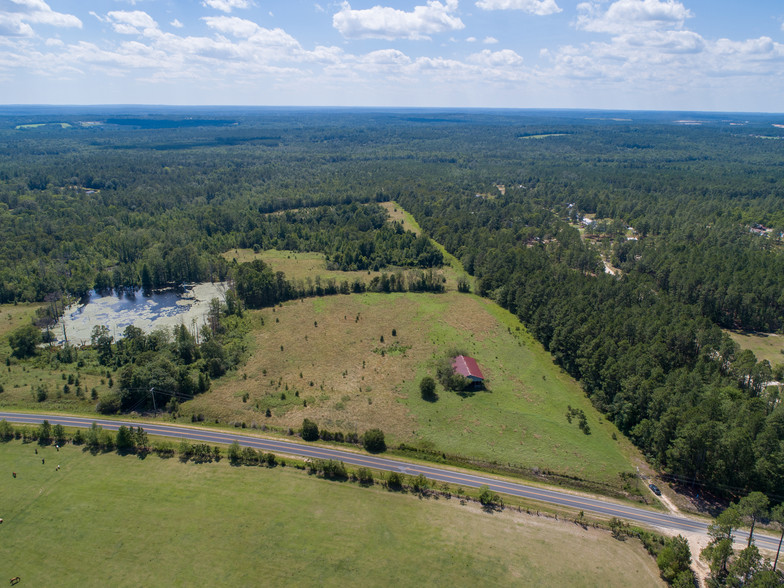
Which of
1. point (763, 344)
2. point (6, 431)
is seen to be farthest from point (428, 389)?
point (763, 344)

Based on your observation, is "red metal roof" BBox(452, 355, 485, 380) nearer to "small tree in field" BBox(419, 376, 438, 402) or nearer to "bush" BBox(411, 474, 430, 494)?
"small tree in field" BBox(419, 376, 438, 402)

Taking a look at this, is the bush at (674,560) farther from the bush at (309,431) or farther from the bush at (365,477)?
the bush at (309,431)

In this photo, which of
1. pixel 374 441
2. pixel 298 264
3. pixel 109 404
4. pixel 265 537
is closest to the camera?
pixel 265 537

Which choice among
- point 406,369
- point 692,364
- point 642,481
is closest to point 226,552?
point 406,369

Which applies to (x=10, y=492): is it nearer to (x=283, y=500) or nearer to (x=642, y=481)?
(x=283, y=500)

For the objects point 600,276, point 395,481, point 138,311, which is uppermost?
point 600,276

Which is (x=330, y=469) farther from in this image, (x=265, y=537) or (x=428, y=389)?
(x=428, y=389)
